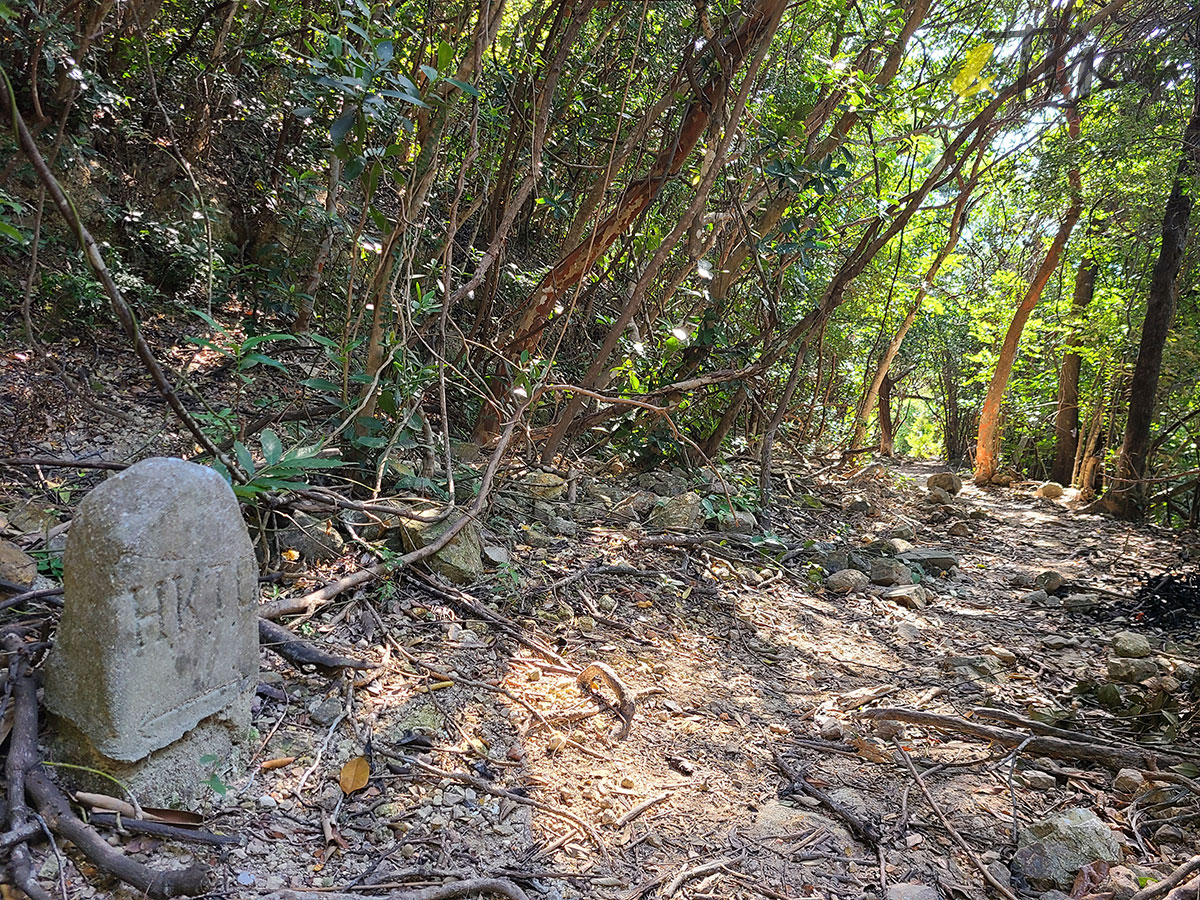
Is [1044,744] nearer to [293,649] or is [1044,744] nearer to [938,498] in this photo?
[293,649]

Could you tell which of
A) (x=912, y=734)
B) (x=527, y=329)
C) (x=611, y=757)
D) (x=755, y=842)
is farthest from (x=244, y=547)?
(x=527, y=329)

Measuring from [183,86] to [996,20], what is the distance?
7371 mm

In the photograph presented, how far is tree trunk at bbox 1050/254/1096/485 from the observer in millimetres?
10398

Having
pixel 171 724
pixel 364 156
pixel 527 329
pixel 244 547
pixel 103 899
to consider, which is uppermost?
pixel 364 156

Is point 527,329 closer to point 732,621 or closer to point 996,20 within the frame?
point 732,621

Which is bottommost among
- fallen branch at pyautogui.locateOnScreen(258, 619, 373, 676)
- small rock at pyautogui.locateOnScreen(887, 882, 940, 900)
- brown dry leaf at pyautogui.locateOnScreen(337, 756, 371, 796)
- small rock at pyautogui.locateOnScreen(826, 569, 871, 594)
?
small rock at pyautogui.locateOnScreen(887, 882, 940, 900)

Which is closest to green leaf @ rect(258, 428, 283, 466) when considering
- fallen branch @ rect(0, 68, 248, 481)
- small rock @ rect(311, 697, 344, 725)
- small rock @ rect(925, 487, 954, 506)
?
fallen branch @ rect(0, 68, 248, 481)

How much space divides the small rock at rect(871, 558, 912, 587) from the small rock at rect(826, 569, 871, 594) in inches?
7.9

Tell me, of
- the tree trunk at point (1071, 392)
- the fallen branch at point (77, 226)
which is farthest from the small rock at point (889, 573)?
the tree trunk at point (1071, 392)

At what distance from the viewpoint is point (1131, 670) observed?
3.44m

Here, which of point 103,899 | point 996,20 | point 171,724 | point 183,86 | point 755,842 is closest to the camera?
point 103,899

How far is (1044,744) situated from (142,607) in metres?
3.17

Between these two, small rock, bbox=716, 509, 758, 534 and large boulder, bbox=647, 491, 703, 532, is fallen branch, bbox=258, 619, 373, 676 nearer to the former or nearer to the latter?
large boulder, bbox=647, 491, 703, 532

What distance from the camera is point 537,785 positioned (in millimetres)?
2271
